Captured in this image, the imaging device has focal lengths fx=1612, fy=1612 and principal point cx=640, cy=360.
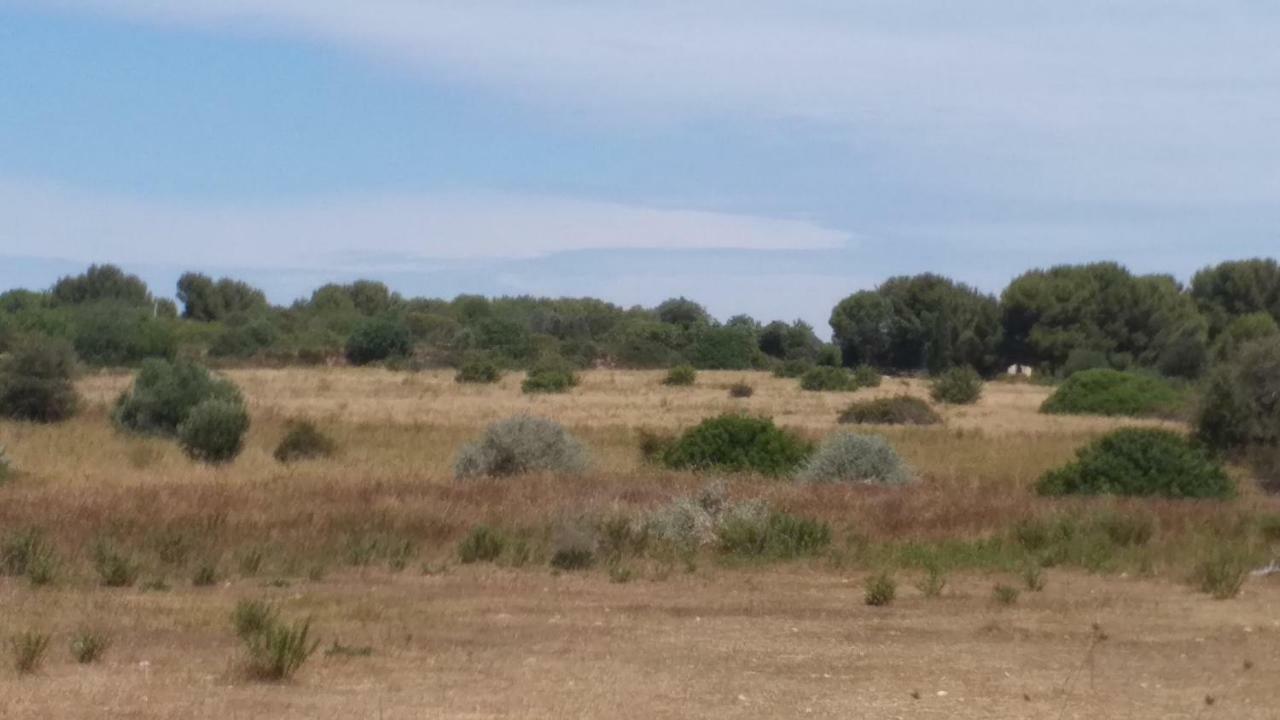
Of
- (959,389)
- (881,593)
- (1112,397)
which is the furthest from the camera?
(959,389)

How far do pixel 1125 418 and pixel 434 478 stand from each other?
32571 millimetres

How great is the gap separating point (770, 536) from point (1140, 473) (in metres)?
8.64

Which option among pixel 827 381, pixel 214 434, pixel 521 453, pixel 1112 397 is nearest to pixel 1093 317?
pixel 827 381

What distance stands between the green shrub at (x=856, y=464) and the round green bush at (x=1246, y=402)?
1324 cm

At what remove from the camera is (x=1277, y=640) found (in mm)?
11789

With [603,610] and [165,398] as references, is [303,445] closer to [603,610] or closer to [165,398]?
[165,398]

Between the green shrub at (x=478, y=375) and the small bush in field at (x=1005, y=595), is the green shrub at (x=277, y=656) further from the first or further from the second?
the green shrub at (x=478, y=375)

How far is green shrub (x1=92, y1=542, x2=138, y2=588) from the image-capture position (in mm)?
13680

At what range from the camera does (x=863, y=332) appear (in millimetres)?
103062

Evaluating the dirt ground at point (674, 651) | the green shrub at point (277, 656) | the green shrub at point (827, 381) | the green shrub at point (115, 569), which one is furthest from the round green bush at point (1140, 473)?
the green shrub at point (827, 381)

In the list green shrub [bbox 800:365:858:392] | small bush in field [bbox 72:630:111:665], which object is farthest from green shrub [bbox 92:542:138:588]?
green shrub [bbox 800:365:858:392]

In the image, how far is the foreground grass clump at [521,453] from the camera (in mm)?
24641

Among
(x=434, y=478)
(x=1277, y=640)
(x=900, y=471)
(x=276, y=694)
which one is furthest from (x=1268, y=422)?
(x=276, y=694)

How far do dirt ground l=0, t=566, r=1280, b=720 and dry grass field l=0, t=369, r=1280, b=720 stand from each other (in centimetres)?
3
